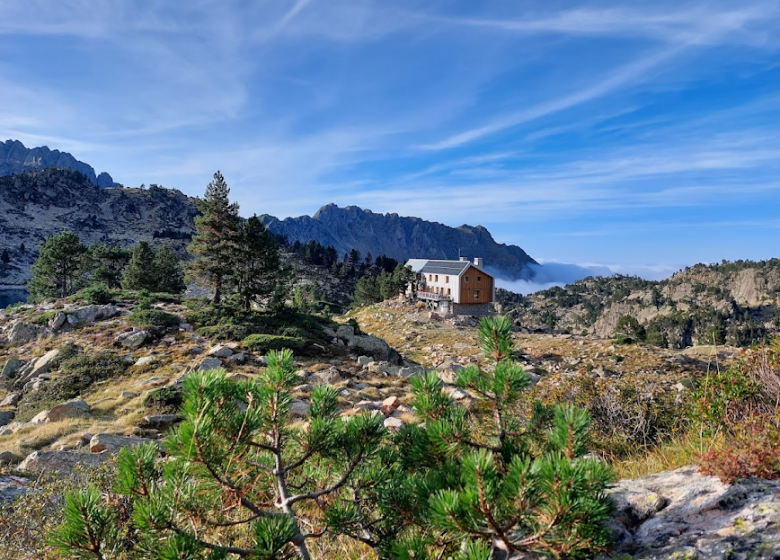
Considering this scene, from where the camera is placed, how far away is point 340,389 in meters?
12.4

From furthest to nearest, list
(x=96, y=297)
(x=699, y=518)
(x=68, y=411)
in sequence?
(x=96, y=297)
(x=68, y=411)
(x=699, y=518)

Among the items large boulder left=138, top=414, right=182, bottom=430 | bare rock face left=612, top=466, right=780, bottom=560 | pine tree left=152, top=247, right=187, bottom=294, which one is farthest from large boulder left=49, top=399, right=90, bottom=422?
pine tree left=152, top=247, right=187, bottom=294

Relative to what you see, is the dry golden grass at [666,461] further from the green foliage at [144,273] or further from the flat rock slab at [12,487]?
the green foliage at [144,273]

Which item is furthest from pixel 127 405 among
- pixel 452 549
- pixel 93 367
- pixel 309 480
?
pixel 452 549

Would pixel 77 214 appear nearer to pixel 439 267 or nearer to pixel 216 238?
pixel 439 267

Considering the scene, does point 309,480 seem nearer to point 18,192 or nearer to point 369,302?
point 369,302

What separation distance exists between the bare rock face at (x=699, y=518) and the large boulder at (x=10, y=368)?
21.2 metres

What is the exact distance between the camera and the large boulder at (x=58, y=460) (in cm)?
674

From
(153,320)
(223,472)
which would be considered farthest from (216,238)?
(223,472)

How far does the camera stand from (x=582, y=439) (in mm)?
2084

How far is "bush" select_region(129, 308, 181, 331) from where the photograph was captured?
19.5m

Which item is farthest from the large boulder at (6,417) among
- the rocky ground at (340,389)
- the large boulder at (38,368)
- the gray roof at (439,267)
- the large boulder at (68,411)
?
the gray roof at (439,267)

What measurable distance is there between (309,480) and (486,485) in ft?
4.49

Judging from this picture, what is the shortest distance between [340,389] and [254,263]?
13958 millimetres
